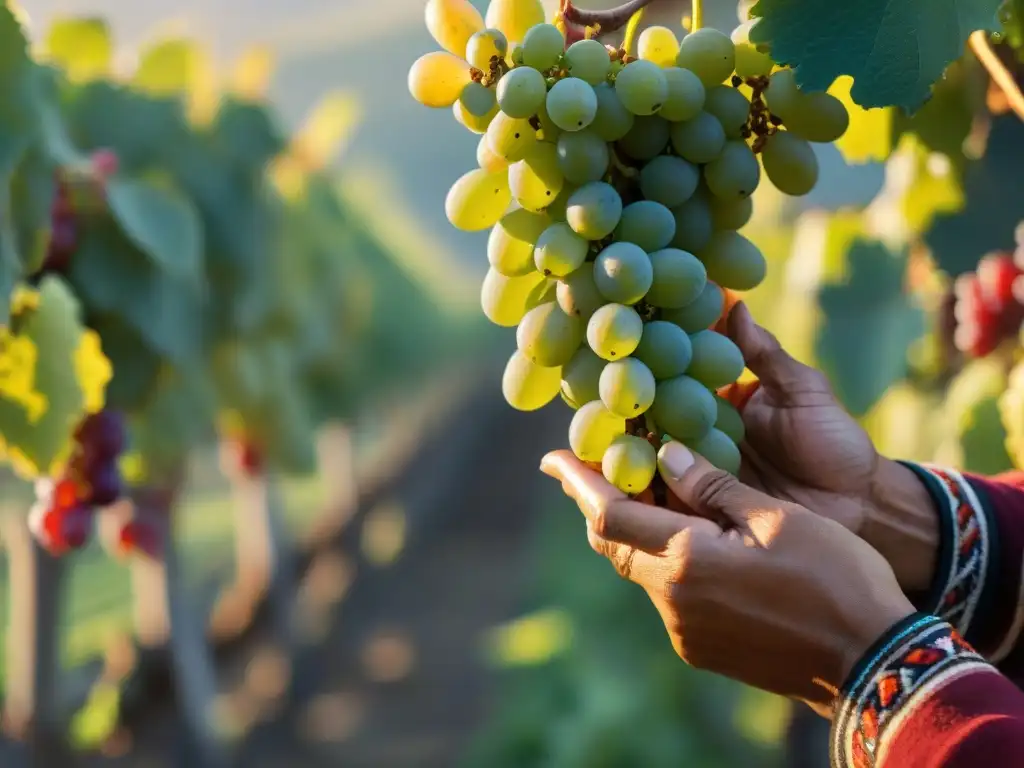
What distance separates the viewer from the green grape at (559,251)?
2.74ft

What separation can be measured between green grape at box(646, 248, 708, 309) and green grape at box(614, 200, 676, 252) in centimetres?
1

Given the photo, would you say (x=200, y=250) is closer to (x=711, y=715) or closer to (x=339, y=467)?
(x=711, y=715)

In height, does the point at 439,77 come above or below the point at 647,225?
above

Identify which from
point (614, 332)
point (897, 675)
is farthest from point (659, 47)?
point (897, 675)

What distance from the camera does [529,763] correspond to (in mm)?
4047

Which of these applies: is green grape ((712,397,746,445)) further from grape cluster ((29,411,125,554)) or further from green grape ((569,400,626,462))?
grape cluster ((29,411,125,554))

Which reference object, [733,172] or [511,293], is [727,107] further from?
[511,293]

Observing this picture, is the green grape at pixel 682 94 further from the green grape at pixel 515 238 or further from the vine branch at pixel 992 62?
the vine branch at pixel 992 62

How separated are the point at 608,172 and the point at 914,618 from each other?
442mm

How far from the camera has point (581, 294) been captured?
0.85 meters

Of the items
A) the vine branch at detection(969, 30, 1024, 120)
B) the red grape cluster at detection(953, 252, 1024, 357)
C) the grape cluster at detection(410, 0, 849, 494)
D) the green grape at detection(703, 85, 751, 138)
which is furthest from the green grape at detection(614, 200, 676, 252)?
the red grape cluster at detection(953, 252, 1024, 357)

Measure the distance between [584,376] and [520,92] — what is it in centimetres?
24

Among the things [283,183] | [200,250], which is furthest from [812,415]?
[283,183]

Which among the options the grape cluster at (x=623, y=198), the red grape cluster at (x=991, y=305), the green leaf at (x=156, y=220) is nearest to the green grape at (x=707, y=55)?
the grape cluster at (x=623, y=198)
